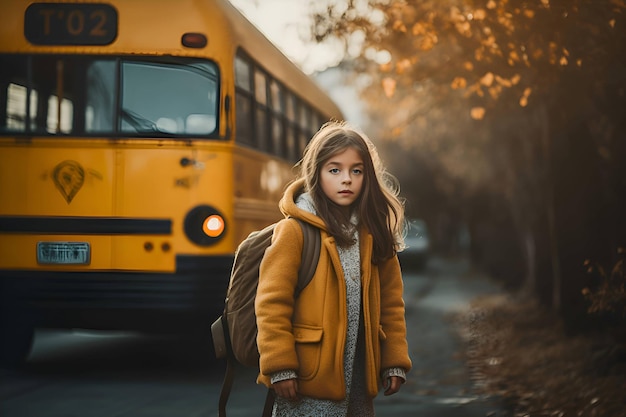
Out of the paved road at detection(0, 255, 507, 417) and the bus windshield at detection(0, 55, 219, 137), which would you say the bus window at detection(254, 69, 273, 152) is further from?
the paved road at detection(0, 255, 507, 417)

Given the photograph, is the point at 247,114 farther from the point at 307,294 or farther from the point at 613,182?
the point at 307,294

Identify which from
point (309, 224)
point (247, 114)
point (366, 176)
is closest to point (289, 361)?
point (309, 224)

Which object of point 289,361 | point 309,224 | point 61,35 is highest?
point 61,35

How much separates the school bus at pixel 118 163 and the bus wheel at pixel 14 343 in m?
0.10

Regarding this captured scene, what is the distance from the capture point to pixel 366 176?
3.74 meters

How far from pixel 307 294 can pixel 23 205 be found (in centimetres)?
531

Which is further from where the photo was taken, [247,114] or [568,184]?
[568,184]

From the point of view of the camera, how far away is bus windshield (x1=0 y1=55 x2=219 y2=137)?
832 centimetres

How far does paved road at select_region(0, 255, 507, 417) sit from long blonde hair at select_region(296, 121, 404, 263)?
3.55m

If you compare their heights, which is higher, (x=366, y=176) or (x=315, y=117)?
(x=315, y=117)

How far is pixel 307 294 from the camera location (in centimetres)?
350

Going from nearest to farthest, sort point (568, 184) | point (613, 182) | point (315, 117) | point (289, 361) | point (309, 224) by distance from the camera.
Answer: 1. point (289, 361)
2. point (309, 224)
3. point (613, 182)
4. point (568, 184)
5. point (315, 117)

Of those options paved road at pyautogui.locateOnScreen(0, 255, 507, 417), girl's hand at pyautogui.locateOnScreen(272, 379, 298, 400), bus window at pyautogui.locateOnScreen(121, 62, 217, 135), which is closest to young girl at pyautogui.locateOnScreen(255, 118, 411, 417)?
girl's hand at pyautogui.locateOnScreen(272, 379, 298, 400)

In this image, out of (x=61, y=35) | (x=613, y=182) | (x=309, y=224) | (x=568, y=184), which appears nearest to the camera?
(x=309, y=224)
